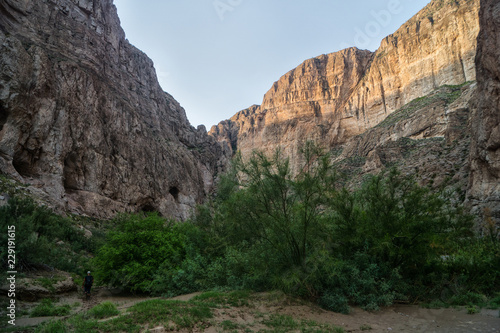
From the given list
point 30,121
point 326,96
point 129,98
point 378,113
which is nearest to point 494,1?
point 30,121

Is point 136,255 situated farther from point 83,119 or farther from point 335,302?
point 83,119

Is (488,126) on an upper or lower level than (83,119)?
lower

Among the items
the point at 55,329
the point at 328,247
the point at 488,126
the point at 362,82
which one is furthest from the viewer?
the point at 362,82

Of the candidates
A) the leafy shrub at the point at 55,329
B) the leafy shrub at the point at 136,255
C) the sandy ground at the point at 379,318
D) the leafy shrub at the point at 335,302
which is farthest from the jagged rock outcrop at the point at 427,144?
the leafy shrub at the point at 55,329

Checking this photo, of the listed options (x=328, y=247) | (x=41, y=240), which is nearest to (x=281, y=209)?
(x=328, y=247)

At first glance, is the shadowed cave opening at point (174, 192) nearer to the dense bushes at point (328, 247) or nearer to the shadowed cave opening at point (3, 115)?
the shadowed cave opening at point (3, 115)

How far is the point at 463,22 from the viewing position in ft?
200

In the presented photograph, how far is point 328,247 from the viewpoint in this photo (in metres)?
10.2

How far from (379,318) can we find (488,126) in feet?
63.5

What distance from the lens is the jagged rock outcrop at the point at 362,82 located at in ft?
203

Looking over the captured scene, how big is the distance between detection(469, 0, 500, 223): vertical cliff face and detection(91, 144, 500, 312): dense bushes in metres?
8.84

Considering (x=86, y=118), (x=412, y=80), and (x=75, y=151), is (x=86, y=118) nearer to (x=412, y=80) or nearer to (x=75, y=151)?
(x=75, y=151)

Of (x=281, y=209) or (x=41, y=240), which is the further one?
(x=41, y=240)

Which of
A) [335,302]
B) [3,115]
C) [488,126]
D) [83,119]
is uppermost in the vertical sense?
[83,119]
